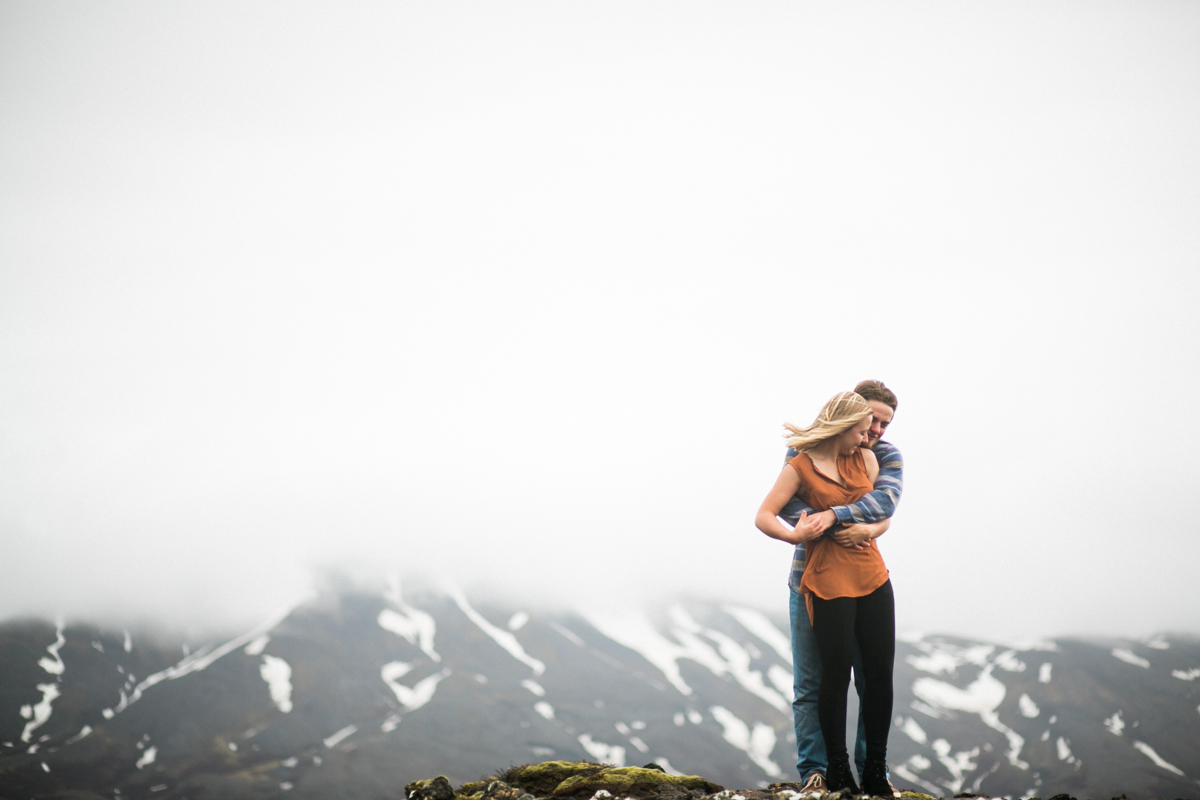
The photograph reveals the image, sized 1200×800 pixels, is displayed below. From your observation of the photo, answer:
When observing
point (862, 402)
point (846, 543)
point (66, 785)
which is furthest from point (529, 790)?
point (66, 785)

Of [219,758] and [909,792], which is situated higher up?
[909,792]

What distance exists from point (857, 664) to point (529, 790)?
10.2ft

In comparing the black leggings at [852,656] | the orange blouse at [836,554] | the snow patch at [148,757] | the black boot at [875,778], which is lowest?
the snow patch at [148,757]

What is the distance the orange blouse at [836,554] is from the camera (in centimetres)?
615

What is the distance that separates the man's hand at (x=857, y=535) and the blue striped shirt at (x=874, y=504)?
0.19ft

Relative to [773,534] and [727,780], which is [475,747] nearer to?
[727,780]

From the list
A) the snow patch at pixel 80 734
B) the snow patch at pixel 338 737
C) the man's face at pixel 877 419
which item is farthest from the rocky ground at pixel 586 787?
the snow patch at pixel 80 734

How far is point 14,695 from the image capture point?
198 meters

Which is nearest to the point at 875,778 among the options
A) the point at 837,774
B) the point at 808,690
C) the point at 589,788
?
the point at 837,774

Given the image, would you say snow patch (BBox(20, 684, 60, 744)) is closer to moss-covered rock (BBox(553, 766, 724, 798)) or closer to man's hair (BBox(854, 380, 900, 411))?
moss-covered rock (BBox(553, 766, 724, 798))

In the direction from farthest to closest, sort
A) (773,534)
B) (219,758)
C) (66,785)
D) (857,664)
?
(219,758)
(66,785)
(857,664)
(773,534)

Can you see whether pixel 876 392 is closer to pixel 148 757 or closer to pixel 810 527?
pixel 810 527

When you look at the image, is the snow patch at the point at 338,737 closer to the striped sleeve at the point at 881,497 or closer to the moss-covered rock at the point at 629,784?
the moss-covered rock at the point at 629,784

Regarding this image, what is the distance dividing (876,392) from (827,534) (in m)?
1.59
